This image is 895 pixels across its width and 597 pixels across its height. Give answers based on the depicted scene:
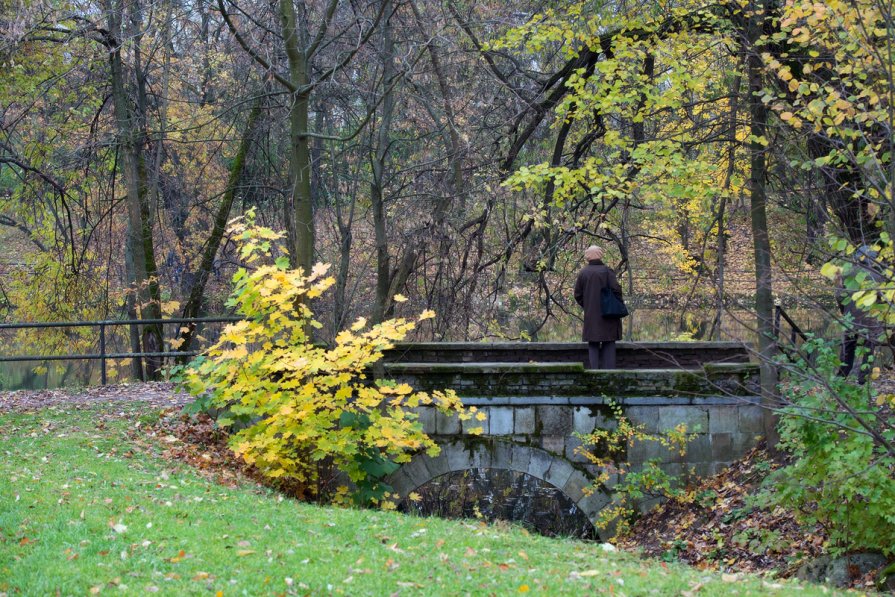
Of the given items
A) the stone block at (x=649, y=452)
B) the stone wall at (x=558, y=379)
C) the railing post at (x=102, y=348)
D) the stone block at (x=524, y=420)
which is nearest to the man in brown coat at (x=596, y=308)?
the stone wall at (x=558, y=379)

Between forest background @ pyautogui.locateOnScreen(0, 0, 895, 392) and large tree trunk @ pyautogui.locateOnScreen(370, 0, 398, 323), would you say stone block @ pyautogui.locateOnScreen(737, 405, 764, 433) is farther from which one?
large tree trunk @ pyautogui.locateOnScreen(370, 0, 398, 323)

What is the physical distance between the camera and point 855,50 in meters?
6.81

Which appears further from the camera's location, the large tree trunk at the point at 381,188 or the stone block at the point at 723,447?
the large tree trunk at the point at 381,188

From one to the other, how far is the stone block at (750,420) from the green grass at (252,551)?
4.20 meters

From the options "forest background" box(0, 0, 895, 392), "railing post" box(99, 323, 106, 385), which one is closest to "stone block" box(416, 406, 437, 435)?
"forest background" box(0, 0, 895, 392)

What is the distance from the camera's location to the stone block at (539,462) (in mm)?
10680

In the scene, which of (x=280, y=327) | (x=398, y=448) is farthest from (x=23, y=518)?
(x=398, y=448)

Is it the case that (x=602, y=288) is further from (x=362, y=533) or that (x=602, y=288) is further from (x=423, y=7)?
(x=423, y=7)

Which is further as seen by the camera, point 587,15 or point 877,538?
point 587,15

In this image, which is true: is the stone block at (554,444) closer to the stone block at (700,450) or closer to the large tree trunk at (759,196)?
the stone block at (700,450)

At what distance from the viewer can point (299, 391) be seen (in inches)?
360

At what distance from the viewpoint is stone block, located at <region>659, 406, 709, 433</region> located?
35.2 feet

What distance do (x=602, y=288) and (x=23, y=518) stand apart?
7.02m

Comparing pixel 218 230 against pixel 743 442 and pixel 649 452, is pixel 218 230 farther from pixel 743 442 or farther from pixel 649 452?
pixel 743 442
